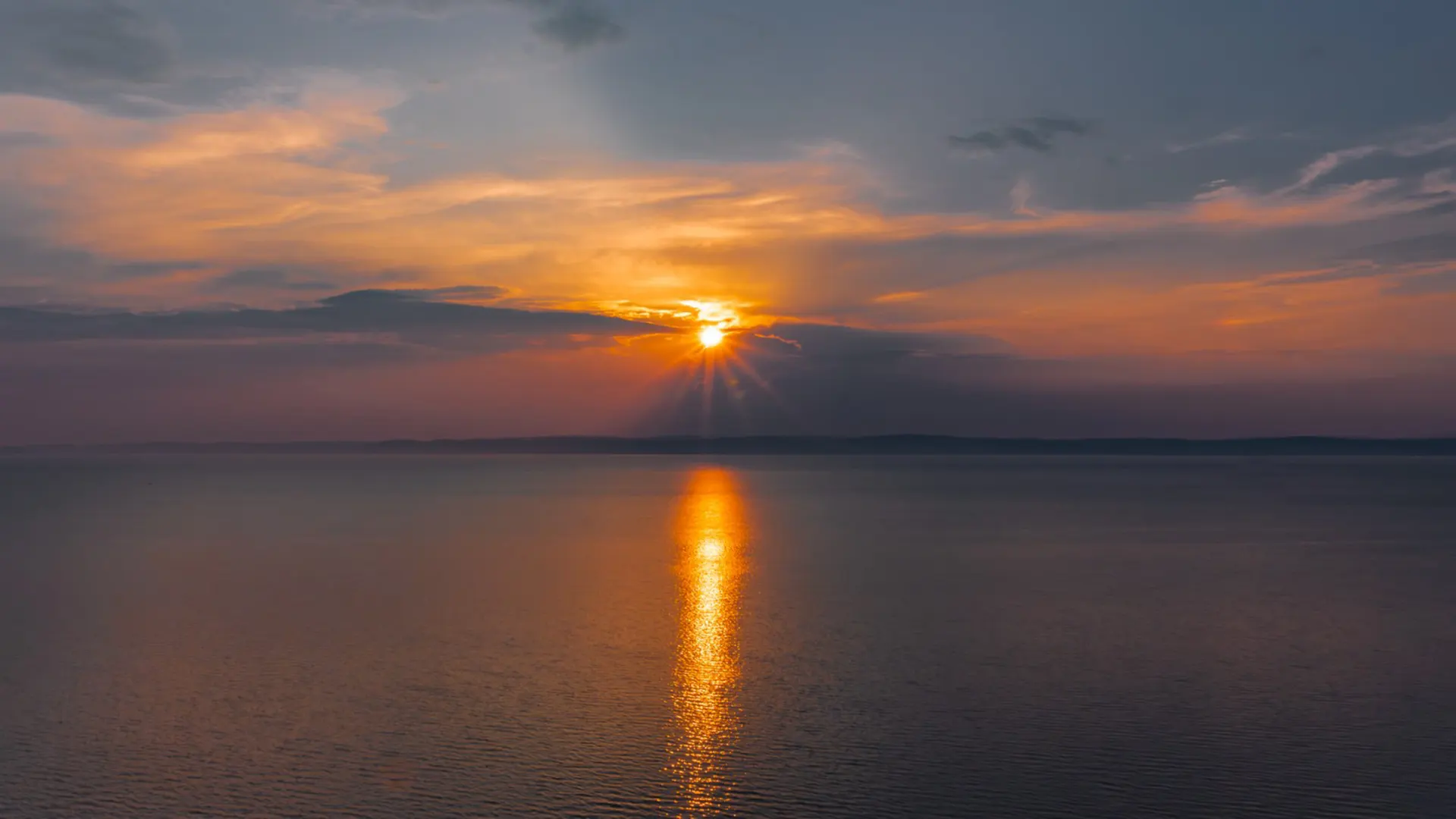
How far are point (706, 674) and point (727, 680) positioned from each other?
1037mm

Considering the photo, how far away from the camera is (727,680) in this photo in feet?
105

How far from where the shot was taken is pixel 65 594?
5012 cm

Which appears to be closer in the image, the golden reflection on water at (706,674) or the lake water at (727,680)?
the lake water at (727,680)

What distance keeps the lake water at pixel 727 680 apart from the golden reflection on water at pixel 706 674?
0.16 m

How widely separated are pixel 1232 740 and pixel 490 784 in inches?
632

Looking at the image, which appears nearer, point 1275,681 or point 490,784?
point 490,784

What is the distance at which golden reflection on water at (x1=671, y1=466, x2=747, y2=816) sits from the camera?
2305 centimetres

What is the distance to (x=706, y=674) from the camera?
3297cm

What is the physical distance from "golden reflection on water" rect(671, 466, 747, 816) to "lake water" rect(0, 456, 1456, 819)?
0.51 ft

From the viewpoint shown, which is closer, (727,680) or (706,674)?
(727,680)

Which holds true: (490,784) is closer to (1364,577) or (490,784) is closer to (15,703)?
(15,703)

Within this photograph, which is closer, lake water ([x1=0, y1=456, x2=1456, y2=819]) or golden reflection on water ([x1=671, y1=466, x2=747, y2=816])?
lake water ([x1=0, y1=456, x2=1456, y2=819])

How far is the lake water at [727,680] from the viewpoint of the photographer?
22578 millimetres

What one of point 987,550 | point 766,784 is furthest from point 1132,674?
point 987,550
